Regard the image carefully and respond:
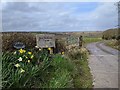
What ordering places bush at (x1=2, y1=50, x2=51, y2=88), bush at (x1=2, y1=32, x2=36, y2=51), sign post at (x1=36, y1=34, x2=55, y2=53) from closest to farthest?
1. bush at (x1=2, y1=50, x2=51, y2=88)
2. bush at (x1=2, y1=32, x2=36, y2=51)
3. sign post at (x1=36, y1=34, x2=55, y2=53)

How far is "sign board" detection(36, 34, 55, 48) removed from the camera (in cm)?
1263

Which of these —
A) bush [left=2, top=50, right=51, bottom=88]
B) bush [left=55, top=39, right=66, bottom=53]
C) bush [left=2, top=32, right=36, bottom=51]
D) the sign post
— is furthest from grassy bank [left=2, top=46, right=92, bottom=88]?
bush [left=55, top=39, right=66, bottom=53]

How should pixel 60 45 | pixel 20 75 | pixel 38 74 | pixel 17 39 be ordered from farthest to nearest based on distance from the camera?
pixel 60 45 < pixel 17 39 < pixel 38 74 < pixel 20 75

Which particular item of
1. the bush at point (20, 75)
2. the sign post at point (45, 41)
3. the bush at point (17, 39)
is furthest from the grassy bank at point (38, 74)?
the bush at point (17, 39)

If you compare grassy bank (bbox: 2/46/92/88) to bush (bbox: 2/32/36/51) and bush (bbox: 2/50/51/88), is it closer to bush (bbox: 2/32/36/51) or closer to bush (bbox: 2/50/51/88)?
bush (bbox: 2/50/51/88)

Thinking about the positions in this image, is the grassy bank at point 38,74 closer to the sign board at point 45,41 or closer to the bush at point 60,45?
the sign board at point 45,41

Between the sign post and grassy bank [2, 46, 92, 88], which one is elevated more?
the sign post

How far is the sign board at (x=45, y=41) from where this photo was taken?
12.6 meters

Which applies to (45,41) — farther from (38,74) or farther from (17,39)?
(38,74)

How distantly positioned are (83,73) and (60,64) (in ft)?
4.52

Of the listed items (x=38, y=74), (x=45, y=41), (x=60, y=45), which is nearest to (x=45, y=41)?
(x=45, y=41)

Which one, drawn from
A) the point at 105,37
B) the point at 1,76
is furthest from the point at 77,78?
the point at 105,37

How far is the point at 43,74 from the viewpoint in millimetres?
7312

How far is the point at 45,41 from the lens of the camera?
12891 millimetres
